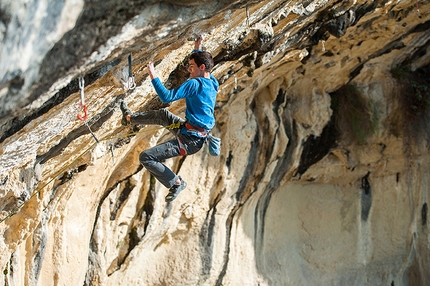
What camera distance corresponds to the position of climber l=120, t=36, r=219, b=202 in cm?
479

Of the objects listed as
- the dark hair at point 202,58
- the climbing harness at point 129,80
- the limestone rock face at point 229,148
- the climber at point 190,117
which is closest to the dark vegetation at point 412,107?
the limestone rock face at point 229,148

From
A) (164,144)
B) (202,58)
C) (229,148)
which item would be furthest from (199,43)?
(229,148)

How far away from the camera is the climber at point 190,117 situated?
4.79m

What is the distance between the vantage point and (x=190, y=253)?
8883 mm

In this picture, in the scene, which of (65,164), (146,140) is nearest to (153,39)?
(65,164)

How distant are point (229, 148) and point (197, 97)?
3.86 metres

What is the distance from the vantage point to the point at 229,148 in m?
8.71

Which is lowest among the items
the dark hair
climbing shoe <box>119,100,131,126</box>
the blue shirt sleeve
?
the blue shirt sleeve

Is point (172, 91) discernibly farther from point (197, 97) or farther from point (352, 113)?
point (352, 113)

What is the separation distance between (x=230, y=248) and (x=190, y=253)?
61cm

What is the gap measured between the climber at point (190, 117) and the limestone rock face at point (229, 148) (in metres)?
0.20

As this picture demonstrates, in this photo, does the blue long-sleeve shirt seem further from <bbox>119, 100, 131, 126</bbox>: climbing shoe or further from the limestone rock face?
<bbox>119, 100, 131, 126</bbox>: climbing shoe

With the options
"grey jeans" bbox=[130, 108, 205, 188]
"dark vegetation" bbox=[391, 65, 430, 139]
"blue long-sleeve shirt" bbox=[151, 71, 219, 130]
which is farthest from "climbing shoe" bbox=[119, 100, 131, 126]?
"dark vegetation" bbox=[391, 65, 430, 139]

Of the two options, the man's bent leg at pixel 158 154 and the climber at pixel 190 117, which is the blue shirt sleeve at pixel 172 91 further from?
the man's bent leg at pixel 158 154
